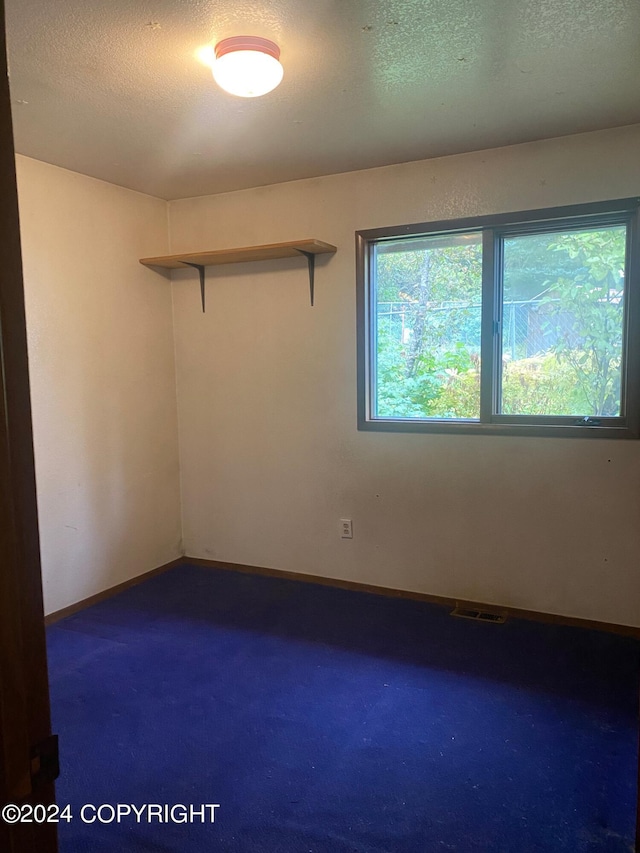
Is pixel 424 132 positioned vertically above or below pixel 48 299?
above

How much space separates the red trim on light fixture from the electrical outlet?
8.09 feet

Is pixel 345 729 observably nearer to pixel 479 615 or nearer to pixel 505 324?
pixel 479 615

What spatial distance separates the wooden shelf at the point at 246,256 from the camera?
11.0 feet

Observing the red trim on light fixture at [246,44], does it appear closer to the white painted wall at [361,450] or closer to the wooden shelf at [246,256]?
the wooden shelf at [246,256]

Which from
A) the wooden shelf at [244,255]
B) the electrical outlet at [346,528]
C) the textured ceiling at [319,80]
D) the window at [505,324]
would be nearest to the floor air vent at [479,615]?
the electrical outlet at [346,528]

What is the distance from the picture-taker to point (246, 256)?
360 centimetres

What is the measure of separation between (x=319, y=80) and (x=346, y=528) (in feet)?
7.76

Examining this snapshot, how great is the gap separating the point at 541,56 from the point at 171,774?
2.77m

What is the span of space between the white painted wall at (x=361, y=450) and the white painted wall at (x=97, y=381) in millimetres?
194

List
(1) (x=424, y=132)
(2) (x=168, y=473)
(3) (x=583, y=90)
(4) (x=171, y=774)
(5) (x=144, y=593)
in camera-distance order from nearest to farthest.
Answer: (4) (x=171, y=774) → (3) (x=583, y=90) → (1) (x=424, y=132) → (5) (x=144, y=593) → (2) (x=168, y=473)

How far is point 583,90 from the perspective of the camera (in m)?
2.40

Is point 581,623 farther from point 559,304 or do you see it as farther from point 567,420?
point 559,304

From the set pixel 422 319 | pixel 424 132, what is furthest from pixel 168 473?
pixel 424 132

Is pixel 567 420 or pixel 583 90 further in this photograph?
pixel 567 420
